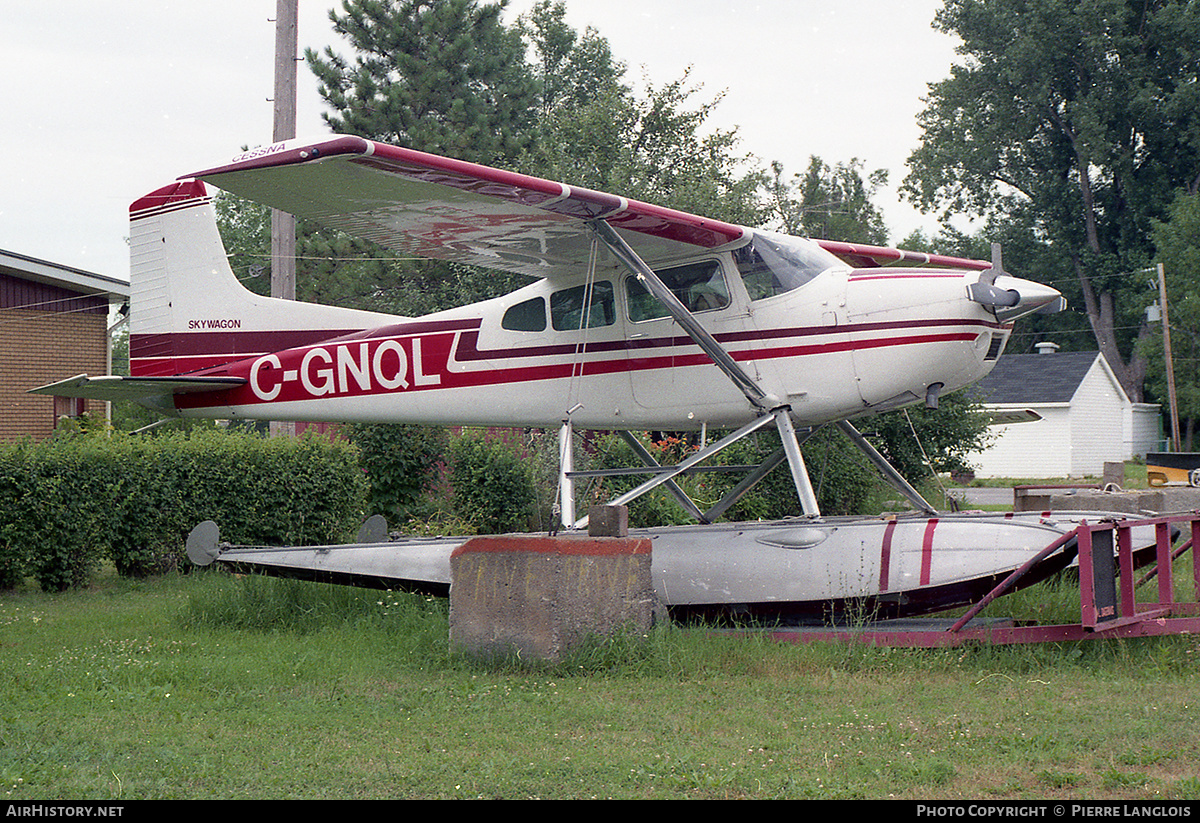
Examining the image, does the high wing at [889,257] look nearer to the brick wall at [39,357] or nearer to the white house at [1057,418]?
the brick wall at [39,357]

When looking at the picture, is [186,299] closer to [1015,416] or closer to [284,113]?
[284,113]

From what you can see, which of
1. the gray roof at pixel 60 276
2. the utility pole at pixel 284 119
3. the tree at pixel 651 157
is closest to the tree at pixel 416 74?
the tree at pixel 651 157

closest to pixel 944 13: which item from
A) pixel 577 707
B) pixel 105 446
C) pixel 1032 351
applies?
pixel 1032 351

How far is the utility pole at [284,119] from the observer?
14.7 m

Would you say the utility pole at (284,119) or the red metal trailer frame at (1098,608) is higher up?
the utility pole at (284,119)

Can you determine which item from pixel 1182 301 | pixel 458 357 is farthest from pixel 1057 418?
pixel 458 357

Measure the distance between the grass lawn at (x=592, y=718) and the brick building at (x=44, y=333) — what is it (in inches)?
518

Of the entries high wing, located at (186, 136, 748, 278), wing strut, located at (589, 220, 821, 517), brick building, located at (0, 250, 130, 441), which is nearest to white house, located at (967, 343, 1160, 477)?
brick building, located at (0, 250, 130, 441)

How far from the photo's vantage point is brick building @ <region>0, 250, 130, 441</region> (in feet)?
66.4

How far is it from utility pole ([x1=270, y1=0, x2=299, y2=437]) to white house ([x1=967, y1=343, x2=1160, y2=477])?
27.1 m

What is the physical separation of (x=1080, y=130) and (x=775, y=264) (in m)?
43.4

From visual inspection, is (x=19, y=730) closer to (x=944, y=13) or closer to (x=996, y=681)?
(x=996, y=681)

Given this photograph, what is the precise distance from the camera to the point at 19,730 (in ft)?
18.3

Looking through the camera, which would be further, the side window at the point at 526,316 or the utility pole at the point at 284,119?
the utility pole at the point at 284,119
